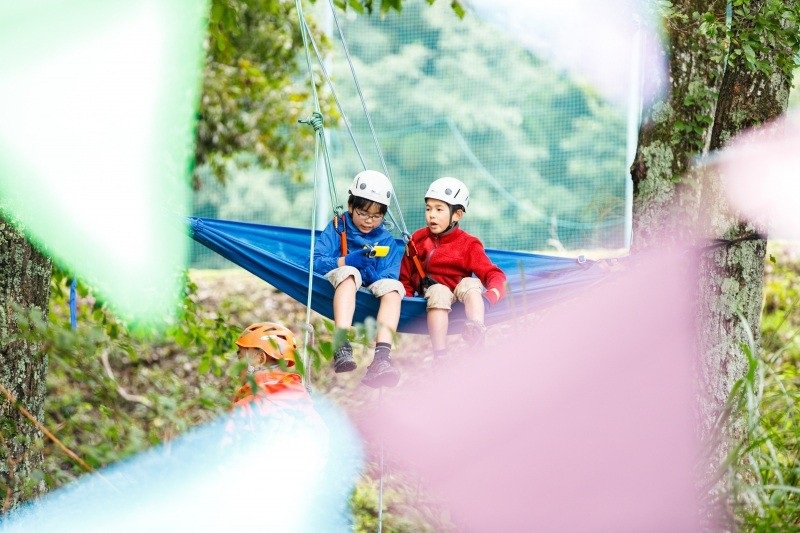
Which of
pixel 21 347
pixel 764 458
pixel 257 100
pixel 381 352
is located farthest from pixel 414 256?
pixel 257 100

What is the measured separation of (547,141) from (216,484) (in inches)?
177

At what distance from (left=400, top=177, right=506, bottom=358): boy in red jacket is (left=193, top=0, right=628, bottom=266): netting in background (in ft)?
6.25

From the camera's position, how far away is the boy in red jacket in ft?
11.0

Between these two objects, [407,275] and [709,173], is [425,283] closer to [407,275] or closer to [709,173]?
[407,275]

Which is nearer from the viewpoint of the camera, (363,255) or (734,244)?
(734,244)

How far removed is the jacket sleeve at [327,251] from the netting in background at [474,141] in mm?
2010

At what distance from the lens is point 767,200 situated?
9.46 ft

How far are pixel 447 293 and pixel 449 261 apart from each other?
21cm

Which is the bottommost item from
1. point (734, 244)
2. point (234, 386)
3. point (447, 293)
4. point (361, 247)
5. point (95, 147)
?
point (234, 386)

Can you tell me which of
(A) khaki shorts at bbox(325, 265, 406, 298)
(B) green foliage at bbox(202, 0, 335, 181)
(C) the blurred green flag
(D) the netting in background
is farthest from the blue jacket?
(B) green foliage at bbox(202, 0, 335, 181)

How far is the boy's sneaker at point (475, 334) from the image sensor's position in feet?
10.5

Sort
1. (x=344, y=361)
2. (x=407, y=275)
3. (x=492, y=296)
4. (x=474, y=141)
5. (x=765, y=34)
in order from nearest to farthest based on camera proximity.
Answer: (x=765, y=34)
(x=344, y=361)
(x=492, y=296)
(x=407, y=275)
(x=474, y=141)

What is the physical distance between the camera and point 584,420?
7.94 ft

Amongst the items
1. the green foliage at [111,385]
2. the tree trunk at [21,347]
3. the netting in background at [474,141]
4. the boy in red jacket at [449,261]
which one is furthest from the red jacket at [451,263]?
the netting in background at [474,141]
